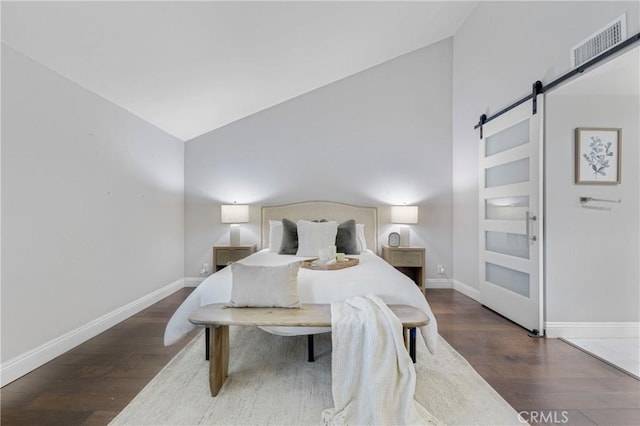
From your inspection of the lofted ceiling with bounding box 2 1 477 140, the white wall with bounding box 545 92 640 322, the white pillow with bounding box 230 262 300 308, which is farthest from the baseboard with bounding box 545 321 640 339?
the lofted ceiling with bounding box 2 1 477 140

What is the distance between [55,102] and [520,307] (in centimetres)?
440

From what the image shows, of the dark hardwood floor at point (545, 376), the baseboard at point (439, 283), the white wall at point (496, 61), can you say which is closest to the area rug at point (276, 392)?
the dark hardwood floor at point (545, 376)

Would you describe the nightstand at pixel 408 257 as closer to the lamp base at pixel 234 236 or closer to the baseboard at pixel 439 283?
the baseboard at pixel 439 283

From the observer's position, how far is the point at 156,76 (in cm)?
270

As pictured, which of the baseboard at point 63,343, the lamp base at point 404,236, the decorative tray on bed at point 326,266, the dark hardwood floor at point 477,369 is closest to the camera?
the dark hardwood floor at point 477,369

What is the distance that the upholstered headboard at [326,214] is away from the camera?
4355 millimetres

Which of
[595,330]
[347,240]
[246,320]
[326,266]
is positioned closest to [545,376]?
[595,330]

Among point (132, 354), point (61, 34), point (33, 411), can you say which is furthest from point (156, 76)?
point (33, 411)

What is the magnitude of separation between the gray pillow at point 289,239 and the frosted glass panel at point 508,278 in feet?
7.48

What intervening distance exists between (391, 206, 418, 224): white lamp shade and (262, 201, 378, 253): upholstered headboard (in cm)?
31

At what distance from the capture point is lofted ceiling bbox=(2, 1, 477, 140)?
1.98m

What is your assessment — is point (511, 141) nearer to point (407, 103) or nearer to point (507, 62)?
point (507, 62)

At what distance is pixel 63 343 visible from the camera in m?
Answer: 2.34

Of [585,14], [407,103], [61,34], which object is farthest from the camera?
[407,103]
